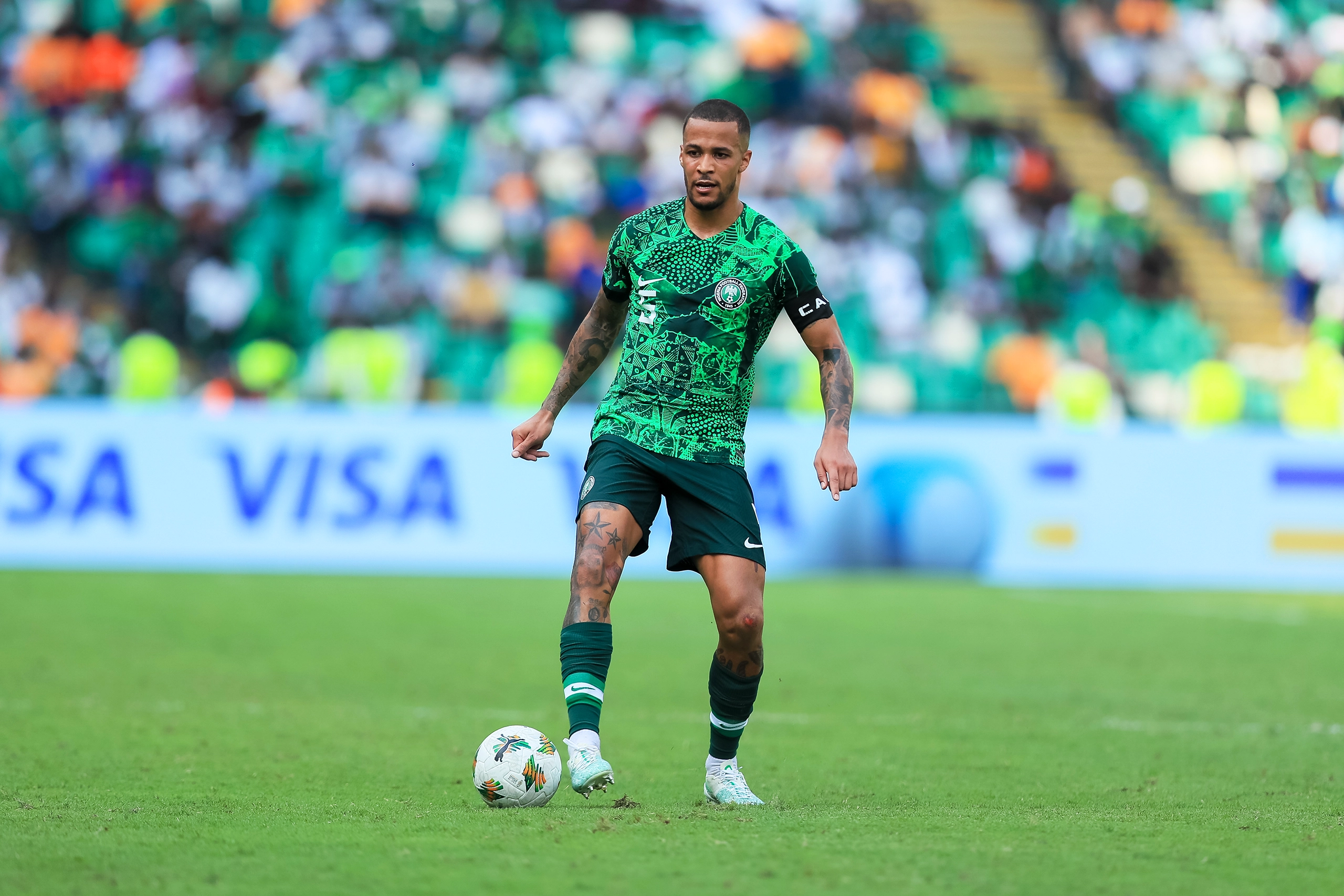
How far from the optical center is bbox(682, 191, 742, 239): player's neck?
218 inches

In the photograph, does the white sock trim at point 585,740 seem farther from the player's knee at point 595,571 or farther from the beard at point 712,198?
the beard at point 712,198

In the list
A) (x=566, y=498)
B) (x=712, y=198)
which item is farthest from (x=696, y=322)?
(x=566, y=498)

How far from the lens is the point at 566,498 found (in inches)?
583

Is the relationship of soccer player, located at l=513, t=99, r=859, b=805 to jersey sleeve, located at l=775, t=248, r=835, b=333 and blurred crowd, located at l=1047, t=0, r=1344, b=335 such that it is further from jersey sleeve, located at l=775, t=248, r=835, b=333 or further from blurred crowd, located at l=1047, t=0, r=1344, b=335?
blurred crowd, located at l=1047, t=0, r=1344, b=335

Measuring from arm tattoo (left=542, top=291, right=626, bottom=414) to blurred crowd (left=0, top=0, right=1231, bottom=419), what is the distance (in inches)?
390

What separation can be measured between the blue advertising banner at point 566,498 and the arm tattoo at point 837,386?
29.0ft

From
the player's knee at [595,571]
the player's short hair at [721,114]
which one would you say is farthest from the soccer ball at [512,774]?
the player's short hair at [721,114]

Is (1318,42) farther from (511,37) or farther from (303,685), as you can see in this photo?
(303,685)

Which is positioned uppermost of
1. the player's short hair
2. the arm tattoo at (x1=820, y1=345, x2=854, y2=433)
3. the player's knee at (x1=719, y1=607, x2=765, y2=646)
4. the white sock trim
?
the player's short hair

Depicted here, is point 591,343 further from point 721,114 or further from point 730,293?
point 721,114

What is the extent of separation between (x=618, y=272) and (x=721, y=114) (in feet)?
1.98

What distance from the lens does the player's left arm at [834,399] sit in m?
5.27

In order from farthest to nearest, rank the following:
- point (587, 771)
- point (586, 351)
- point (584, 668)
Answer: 1. point (586, 351)
2. point (584, 668)
3. point (587, 771)

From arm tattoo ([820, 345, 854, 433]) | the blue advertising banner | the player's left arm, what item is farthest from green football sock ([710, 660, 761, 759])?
the blue advertising banner
